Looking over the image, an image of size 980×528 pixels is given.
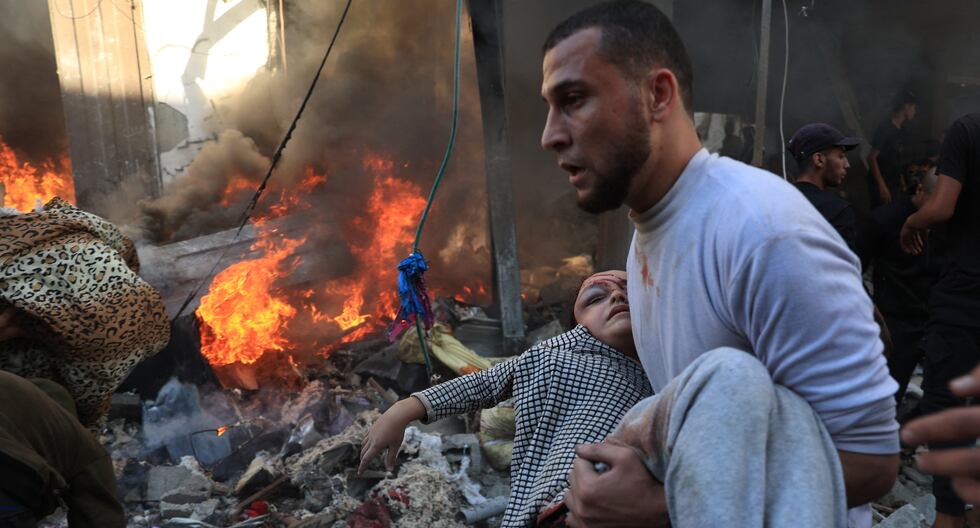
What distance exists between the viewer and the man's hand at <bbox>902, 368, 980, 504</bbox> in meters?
1.08

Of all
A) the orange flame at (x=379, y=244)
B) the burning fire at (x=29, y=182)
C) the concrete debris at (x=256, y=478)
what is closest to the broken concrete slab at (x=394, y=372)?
the orange flame at (x=379, y=244)

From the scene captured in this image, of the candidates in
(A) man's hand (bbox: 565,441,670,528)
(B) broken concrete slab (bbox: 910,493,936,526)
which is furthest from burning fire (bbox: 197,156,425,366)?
(A) man's hand (bbox: 565,441,670,528)

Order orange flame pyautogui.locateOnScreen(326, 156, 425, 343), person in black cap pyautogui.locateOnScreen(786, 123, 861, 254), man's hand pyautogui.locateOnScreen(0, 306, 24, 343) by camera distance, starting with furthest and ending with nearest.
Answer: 1. orange flame pyautogui.locateOnScreen(326, 156, 425, 343)
2. person in black cap pyautogui.locateOnScreen(786, 123, 861, 254)
3. man's hand pyautogui.locateOnScreen(0, 306, 24, 343)

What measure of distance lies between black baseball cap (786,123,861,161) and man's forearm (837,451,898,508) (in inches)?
158

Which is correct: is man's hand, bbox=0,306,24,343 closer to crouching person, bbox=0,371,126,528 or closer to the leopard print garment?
the leopard print garment

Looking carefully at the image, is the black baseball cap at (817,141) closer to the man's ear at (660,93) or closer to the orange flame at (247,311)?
the man's ear at (660,93)

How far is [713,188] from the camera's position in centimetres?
157

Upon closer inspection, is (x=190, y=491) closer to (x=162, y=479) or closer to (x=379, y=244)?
(x=162, y=479)

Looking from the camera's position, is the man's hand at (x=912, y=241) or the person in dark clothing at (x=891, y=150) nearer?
the man's hand at (x=912, y=241)

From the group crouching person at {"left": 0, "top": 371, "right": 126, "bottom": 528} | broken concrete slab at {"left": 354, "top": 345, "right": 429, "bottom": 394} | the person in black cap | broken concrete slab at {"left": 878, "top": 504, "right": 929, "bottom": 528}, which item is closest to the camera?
crouching person at {"left": 0, "top": 371, "right": 126, "bottom": 528}

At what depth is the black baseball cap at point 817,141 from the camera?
196 inches

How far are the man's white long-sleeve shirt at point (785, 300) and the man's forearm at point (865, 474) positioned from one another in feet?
0.06

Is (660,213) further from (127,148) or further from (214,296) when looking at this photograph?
(127,148)

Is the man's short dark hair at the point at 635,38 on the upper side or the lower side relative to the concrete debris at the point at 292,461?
upper
